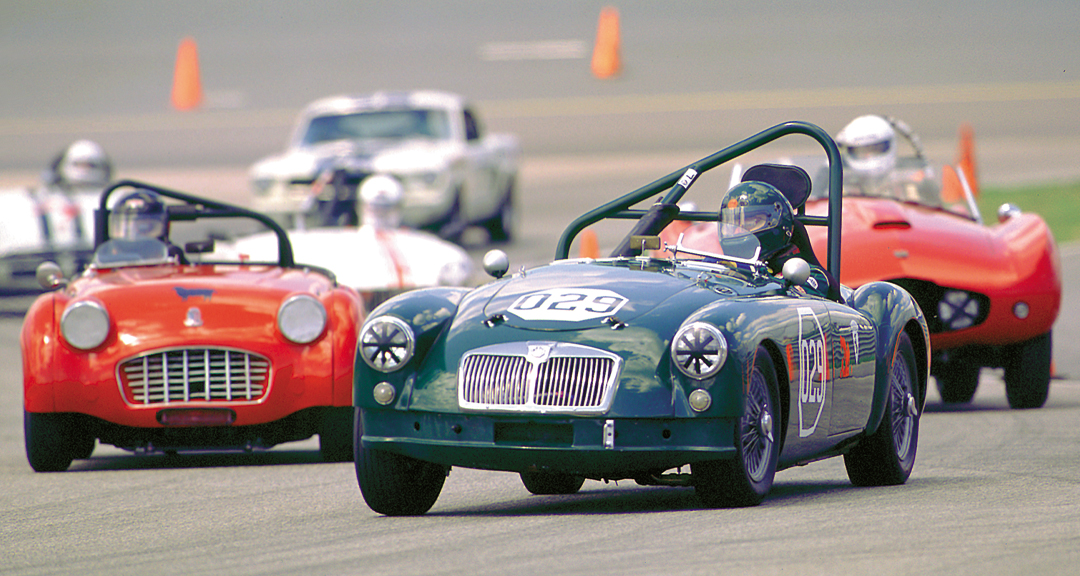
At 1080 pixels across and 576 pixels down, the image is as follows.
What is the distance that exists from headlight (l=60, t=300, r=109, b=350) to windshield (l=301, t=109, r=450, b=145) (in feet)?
35.6

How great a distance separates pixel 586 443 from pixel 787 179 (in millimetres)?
2541

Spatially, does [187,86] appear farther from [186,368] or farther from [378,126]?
[186,368]

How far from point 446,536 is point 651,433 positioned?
765mm

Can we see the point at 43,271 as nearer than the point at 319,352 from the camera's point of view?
No

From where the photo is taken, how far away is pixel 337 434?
9.06 meters

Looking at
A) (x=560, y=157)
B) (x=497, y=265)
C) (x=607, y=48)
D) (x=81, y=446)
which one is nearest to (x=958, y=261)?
(x=497, y=265)

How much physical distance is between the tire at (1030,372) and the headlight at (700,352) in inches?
212

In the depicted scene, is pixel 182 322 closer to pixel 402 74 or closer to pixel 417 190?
pixel 417 190

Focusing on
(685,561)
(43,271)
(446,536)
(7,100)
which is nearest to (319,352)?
(43,271)

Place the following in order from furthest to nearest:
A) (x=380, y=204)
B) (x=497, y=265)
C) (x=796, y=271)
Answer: (x=380, y=204)
(x=497, y=265)
(x=796, y=271)

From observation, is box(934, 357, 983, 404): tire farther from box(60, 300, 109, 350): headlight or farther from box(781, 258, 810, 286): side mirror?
box(60, 300, 109, 350): headlight

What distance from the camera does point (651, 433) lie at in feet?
20.6

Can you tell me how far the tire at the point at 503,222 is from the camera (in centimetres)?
2111

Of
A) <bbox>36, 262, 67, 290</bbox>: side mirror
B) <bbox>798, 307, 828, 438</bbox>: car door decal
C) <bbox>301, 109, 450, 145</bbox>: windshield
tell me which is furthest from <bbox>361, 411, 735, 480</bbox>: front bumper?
<bbox>301, 109, 450, 145</bbox>: windshield
